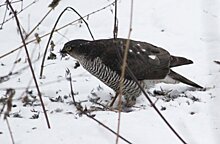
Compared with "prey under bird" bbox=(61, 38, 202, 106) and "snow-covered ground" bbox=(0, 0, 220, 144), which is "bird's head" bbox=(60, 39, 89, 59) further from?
"snow-covered ground" bbox=(0, 0, 220, 144)

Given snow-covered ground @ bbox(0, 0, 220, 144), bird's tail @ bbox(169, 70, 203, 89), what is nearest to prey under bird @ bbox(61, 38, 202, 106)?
bird's tail @ bbox(169, 70, 203, 89)

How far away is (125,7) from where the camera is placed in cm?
789

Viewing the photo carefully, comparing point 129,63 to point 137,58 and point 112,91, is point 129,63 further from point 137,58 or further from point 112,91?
point 112,91

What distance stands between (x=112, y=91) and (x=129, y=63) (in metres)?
0.56

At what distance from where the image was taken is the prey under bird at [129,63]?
17.3 ft

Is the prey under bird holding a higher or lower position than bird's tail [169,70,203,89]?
higher

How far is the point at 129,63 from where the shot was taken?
210 inches

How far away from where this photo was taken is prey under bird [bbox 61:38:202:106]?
528 cm

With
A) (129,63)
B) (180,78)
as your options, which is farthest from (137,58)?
(180,78)

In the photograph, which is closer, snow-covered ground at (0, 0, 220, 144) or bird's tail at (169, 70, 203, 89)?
snow-covered ground at (0, 0, 220, 144)

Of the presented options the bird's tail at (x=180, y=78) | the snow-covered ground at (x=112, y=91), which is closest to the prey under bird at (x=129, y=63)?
the bird's tail at (x=180, y=78)

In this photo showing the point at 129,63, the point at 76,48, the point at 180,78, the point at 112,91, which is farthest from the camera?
the point at 112,91

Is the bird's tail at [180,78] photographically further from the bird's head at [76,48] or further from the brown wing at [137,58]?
the bird's head at [76,48]

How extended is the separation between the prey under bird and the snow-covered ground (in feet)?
0.57
